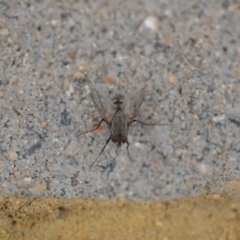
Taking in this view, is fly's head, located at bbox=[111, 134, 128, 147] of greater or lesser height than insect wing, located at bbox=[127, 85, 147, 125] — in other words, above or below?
below

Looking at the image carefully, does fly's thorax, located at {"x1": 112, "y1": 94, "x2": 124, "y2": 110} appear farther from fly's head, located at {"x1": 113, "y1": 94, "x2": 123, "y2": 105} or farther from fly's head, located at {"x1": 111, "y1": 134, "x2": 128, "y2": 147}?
fly's head, located at {"x1": 111, "y1": 134, "x2": 128, "y2": 147}

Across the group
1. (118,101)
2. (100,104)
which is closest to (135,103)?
(118,101)

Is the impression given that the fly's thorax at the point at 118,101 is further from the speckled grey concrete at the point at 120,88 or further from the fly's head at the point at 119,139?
the fly's head at the point at 119,139

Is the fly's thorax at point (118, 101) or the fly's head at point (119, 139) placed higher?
the fly's thorax at point (118, 101)

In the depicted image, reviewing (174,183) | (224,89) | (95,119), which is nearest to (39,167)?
(95,119)

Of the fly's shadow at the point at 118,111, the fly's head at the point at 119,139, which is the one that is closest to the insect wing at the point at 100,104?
the fly's shadow at the point at 118,111

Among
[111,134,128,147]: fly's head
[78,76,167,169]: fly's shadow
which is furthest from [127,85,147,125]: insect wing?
[111,134,128,147]: fly's head
